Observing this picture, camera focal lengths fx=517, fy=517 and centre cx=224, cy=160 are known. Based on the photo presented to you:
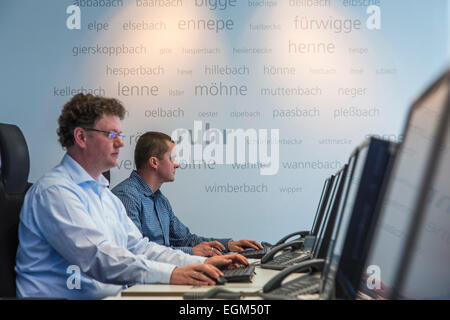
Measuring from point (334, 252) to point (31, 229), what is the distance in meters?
1.18

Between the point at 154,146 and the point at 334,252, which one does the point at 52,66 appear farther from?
the point at 334,252

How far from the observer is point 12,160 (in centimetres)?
191

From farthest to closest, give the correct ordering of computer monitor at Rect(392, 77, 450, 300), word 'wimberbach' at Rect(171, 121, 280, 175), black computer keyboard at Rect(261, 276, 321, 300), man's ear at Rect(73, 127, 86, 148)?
word 'wimberbach' at Rect(171, 121, 280, 175) < man's ear at Rect(73, 127, 86, 148) < black computer keyboard at Rect(261, 276, 321, 300) < computer monitor at Rect(392, 77, 450, 300)

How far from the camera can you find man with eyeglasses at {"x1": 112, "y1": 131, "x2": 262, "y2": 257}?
2979mm

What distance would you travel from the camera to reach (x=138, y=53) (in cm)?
466

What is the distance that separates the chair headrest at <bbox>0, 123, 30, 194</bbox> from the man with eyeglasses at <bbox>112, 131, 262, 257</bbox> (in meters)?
1.00

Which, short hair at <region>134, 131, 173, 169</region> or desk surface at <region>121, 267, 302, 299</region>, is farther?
short hair at <region>134, 131, 173, 169</region>

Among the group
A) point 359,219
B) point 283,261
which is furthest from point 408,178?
point 283,261

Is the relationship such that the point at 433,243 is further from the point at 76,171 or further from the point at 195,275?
the point at 76,171

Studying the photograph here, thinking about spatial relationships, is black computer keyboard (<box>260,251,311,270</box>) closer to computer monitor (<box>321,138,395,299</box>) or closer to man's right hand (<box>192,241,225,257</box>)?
man's right hand (<box>192,241,225,257</box>)

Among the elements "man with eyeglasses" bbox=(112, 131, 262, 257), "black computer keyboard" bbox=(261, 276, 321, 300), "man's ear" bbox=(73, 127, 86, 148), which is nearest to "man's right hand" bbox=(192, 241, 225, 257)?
"man with eyeglasses" bbox=(112, 131, 262, 257)

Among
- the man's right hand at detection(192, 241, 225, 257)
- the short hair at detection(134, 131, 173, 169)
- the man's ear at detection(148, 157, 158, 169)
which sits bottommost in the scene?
the man's right hand at detection(192, 241, 225, 257)

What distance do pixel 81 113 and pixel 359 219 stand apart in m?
1.48
